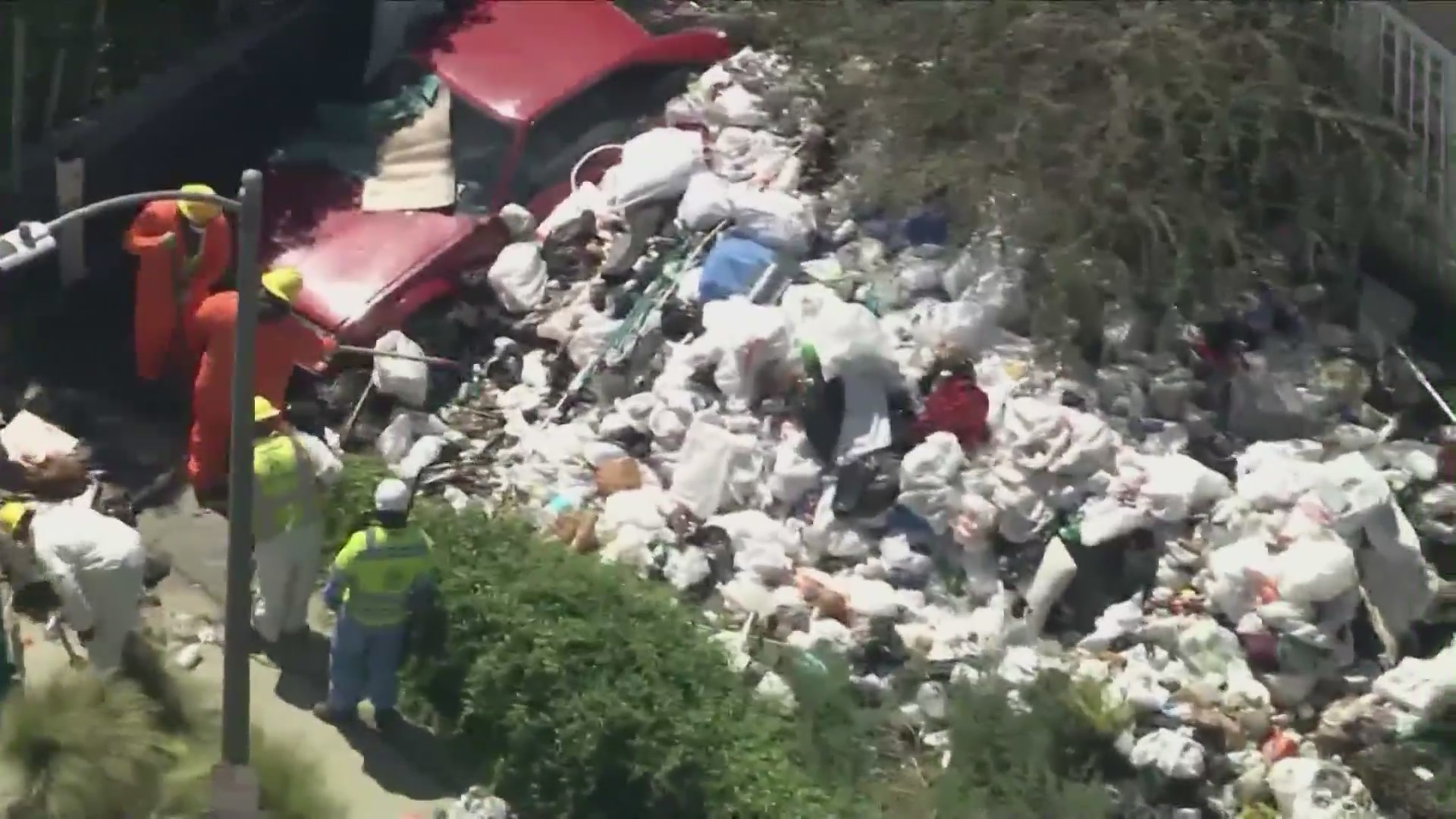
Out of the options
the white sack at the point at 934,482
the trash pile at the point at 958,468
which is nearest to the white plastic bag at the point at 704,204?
the trash pile at the point at 958,468

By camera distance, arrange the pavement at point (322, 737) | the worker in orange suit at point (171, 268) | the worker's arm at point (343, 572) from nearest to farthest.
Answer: the worker's arm at point (343, 572)
the pavement at point (322, 737)
the worker in orange suit at point (171, 268)

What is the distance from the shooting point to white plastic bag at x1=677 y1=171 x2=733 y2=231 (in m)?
10.9

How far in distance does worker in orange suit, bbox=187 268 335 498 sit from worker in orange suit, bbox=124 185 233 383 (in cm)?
39

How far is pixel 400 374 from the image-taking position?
10.4m

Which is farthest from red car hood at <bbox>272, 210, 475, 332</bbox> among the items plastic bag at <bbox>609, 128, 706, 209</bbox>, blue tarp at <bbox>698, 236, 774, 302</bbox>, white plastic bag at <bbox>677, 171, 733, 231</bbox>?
blue tarp at <bbox>698, 236, 774, 302</bbox>

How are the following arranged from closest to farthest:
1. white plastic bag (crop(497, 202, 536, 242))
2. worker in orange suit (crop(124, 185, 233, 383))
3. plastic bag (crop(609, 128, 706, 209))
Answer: worker in orange suit (crop(124, 185, 233, 383))
plastic bag (crop(609, 128, 706, 209))
white plastic bag (crop(497, 202, 536, 242))

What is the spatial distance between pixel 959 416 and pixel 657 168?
2320 mm

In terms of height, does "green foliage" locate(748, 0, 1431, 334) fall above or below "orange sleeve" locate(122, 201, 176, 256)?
above

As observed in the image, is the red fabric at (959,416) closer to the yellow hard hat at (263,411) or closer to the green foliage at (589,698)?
the green foliage at (589,698)

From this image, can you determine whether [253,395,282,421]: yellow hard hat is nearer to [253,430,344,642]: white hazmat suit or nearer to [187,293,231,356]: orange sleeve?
[253,430,344,642]: white hazmat suit

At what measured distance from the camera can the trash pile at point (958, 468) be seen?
9.01 meters

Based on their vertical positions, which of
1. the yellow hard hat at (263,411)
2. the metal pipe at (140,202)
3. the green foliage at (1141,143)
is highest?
the metal pipe at (140,202)

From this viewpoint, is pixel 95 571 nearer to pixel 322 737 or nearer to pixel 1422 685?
pixel 322 737

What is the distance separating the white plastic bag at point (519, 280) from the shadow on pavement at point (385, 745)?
7.21 feet
